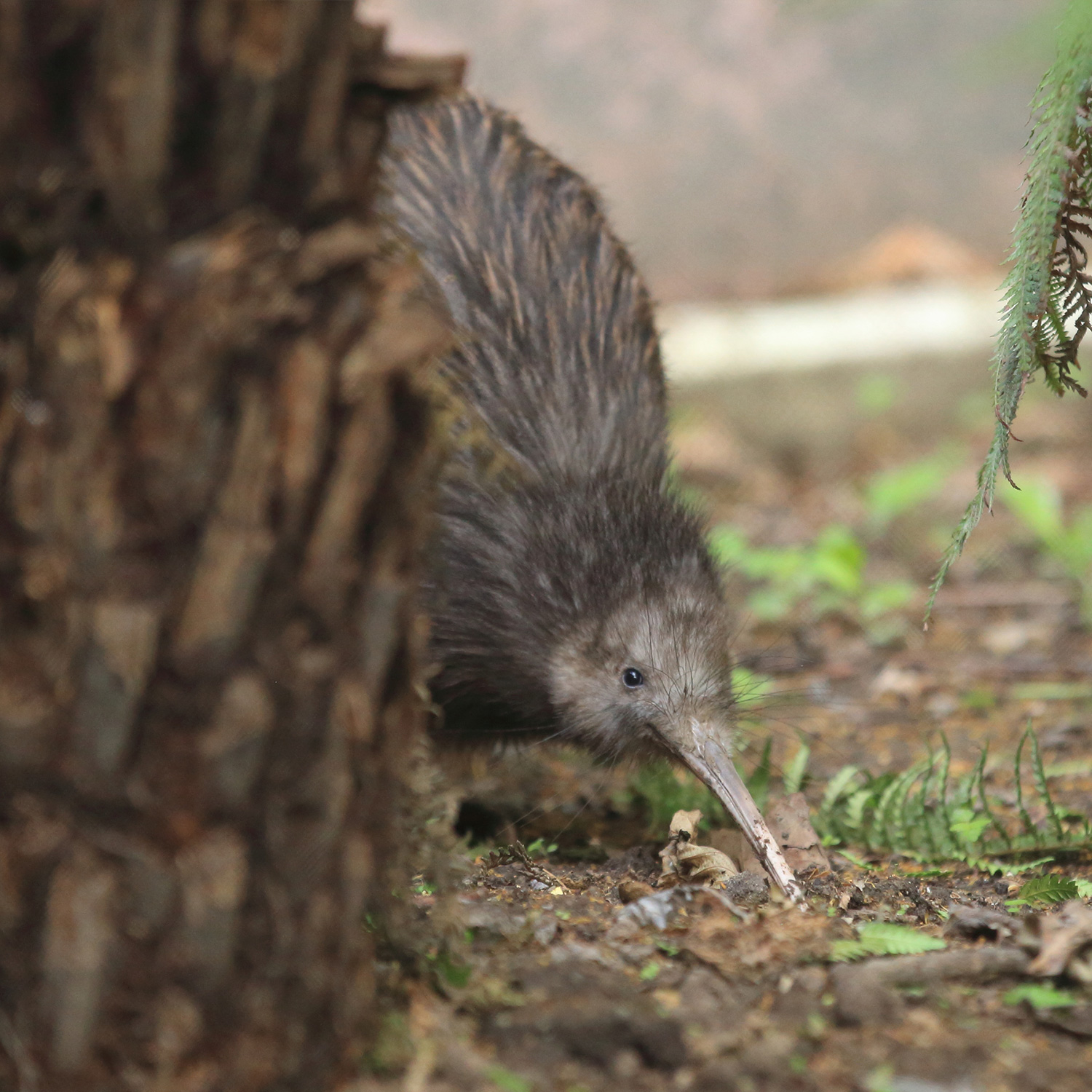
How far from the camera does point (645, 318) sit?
12.9ft

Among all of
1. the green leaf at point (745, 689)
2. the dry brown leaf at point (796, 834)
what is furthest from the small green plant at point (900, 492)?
the dry brown leaf at point (796, 834)

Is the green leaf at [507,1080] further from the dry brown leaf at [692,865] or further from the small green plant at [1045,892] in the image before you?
the small green plant at [1045,892]

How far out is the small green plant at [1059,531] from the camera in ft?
18.1

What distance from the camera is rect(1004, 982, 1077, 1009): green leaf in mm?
2105

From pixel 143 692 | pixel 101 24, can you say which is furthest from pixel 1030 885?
pixel 101 24

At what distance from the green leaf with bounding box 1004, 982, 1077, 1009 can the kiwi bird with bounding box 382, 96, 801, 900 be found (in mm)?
877

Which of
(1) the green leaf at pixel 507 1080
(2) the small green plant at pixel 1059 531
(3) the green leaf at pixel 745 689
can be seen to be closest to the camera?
(1) the green leaf at pixel 507 1080

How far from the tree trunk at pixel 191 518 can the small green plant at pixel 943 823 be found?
1.78 meters

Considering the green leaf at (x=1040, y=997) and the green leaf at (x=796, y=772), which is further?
the green leaf at (x=796, y=772)

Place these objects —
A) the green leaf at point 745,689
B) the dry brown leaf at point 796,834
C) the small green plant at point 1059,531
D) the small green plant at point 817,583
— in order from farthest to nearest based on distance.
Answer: the small green plant at point 1059,531 → the small green plant at point 817,583 → the green leaf at point 745,689 → the dry brown leaf at point 796,834

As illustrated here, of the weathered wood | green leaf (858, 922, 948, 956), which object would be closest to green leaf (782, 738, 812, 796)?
green leaf (858, 922, 948, 956)

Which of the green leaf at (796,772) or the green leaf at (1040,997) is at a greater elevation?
the green leaf at (796,772)

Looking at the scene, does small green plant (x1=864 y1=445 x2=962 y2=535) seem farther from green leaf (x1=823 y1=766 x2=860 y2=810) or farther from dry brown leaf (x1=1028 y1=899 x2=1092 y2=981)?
dry brown leaf (x1=1028 y1=899 x2=1092 y2=981)

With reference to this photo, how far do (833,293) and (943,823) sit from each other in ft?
17.7
